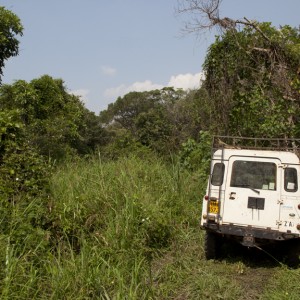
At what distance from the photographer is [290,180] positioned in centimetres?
619

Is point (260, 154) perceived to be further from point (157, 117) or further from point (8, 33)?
point (157, 117)

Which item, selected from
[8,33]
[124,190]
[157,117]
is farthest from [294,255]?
[157,117]

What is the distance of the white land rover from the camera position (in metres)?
6.04

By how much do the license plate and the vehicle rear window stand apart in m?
0.41

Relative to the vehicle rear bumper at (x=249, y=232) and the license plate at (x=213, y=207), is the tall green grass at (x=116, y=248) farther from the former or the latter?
the license plate at (x=213, y=207)

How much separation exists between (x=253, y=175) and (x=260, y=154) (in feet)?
1.16

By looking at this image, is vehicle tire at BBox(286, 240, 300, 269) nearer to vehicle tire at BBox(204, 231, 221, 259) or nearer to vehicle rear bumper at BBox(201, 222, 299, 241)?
vehicle rear bumper at BBox(201, 222, 299, 241)

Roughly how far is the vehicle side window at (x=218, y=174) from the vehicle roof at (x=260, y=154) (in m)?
0.15

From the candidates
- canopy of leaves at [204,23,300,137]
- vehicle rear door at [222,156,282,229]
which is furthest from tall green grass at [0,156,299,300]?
canopy of leaves at [204,23,300,137]

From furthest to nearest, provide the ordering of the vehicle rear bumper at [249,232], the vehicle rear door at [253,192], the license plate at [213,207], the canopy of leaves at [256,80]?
the canopy of leaves at [256,80]
the license plate at [213,207]
the vehicle rear door at [253,192]
the vehicle rear bumper at [249,232]

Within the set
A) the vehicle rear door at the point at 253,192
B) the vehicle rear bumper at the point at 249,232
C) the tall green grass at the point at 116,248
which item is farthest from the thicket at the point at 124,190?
the vehicle rear door at the point at 253,192

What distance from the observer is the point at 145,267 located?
581 cm

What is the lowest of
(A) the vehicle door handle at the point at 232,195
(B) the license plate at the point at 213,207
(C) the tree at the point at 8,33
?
(B) the license plate at the point at 213,207

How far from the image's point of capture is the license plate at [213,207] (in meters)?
6.30
